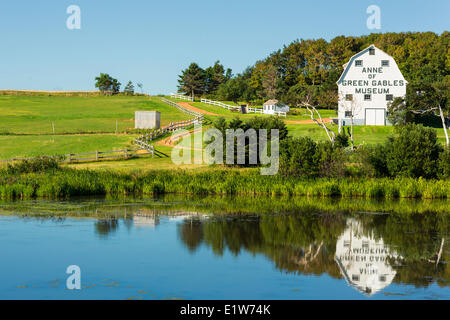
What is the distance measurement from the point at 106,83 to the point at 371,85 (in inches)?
3318

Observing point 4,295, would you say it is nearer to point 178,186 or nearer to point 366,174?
point 178,186

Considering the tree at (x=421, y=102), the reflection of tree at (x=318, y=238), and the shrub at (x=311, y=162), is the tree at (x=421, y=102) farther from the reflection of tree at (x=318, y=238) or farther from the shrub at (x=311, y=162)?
the reflection of tree at (x=318, y=238)

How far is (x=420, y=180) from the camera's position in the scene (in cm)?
3672

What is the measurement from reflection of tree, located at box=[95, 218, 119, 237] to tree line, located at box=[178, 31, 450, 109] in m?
72.6

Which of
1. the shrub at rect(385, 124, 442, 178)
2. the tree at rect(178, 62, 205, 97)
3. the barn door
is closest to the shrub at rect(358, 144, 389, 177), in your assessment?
the shrub at rect(385, 124, 442, 178)

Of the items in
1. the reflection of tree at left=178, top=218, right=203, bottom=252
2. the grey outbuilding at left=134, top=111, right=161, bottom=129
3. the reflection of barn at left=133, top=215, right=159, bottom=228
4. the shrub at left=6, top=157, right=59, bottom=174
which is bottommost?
the reflection of tree at left=178, top=218, right=203, bottom=252

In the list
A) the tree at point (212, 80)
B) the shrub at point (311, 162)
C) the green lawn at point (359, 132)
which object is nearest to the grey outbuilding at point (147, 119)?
the green lawn at point (359, 132)

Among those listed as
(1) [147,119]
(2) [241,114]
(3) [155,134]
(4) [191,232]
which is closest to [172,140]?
(3) [155,134]

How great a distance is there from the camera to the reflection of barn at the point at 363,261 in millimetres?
17109

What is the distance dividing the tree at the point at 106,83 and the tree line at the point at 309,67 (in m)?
20.5

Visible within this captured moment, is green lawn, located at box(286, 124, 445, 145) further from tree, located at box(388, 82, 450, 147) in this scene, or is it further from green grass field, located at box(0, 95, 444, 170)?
tree, located at box(388, 82, 450, 147)

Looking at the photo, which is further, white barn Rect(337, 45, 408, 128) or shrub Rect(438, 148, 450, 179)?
white barn Rect(337, 45, 408, 128)

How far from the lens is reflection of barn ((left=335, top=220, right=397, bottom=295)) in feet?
56.1
